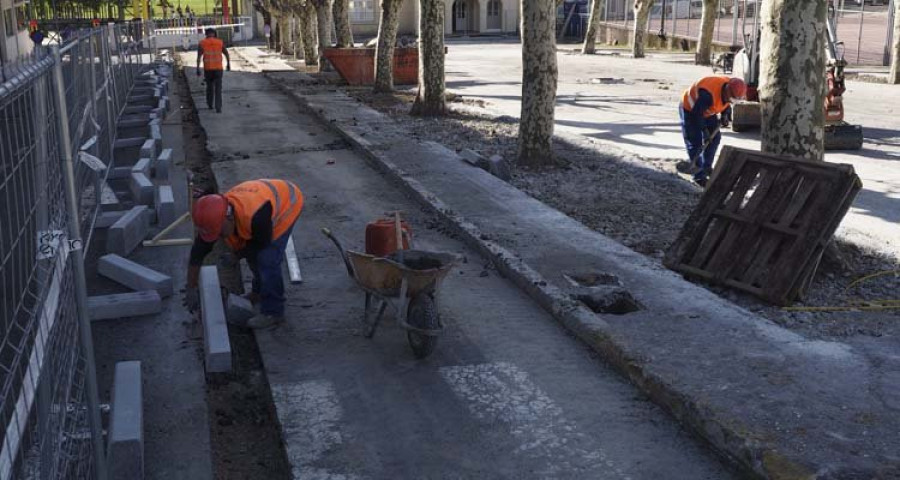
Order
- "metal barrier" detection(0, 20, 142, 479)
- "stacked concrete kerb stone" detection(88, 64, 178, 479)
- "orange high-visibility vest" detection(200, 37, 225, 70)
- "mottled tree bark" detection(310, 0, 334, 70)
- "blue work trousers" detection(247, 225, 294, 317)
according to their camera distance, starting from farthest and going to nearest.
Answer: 1. "mottled tree bark" detection(310, 0, 334, 70)
2. "orange high-visibility vest" detection(200, 37, 225, 70)
3. "blue work trousers" detection(247, 225, 294, 317)
4. "stacked concrete kerb stone" detection(88, 64, 178, 479)
5. "metal barrier" detection(0, 20, 142, 479)

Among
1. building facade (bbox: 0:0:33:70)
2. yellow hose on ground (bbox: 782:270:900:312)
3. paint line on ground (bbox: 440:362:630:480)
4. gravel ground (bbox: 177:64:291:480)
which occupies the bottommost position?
gravel ground (bbox: 177:64:291:480)

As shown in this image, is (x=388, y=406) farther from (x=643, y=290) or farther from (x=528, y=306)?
(x=643, y=290)

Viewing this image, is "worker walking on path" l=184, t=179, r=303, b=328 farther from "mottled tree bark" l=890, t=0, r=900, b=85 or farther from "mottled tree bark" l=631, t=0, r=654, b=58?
"mottled tree bark" l=631, t=0, r=654, b=58

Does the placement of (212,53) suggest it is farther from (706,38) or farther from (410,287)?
(706,38)

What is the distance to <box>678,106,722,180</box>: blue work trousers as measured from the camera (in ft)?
41.9

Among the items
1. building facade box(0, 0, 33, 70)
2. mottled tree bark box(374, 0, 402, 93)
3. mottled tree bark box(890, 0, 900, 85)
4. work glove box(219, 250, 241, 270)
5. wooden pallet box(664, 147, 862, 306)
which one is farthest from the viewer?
mottled tree bark box(890, 0, 900, 85)

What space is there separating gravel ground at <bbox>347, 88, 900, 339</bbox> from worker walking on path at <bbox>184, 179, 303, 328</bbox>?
12.2 ft

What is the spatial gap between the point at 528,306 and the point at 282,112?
1462 centimetres

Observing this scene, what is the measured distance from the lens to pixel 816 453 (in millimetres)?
4934

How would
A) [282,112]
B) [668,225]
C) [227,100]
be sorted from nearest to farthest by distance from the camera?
[668,225]
[282,112]
[227,100]

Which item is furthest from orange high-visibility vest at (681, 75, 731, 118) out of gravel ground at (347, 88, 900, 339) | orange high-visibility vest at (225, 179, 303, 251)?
orange high-visibility vest at (225, 179, 303, 251)

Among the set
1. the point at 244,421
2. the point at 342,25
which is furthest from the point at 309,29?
the point at 244,421

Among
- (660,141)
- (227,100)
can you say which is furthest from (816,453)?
(227,100)

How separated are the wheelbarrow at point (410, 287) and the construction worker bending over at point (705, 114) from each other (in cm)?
668
